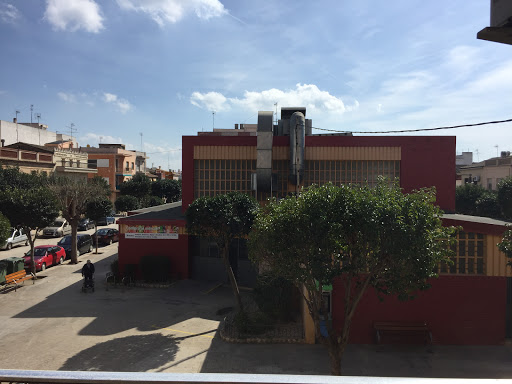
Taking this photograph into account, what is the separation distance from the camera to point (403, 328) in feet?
35.9

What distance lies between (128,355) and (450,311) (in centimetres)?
935

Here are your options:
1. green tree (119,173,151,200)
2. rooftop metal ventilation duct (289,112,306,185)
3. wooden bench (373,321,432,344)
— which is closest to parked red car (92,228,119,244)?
rooftop metal ventilation duct (289,112,306,185)

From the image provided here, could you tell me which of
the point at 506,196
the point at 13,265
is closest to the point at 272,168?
the point at 13,265

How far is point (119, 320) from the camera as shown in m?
12.9

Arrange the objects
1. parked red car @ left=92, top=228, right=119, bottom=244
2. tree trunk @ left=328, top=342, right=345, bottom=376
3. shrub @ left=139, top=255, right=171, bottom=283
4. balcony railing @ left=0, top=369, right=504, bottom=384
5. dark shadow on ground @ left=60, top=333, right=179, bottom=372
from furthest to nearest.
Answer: parked red car @ left=92, top=228, right=119, bottom=244 → shrub @ left=139, top=255, right=171, bottom=283 → dark shadow on ground @ left=60, top=333, right=179, bottom=372 → tree trunk @ left=328, top=342, right=345, bottom=376 → balcony railing @ left=0, top=369, right=504, bottom=384

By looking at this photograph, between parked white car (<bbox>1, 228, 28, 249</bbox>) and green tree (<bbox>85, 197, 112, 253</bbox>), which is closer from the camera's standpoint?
green tree (<bbox>85, 197, 112, 253</bbox>)

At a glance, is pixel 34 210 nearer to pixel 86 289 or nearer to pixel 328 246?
pixel 86 289

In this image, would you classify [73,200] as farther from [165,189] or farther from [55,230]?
[165,189]

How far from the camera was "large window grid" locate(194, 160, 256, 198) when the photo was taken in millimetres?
18562

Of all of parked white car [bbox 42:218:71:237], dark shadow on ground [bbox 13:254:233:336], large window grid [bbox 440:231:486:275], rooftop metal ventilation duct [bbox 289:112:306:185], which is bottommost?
dark shadow on ground [bbox 13:254:233:336]

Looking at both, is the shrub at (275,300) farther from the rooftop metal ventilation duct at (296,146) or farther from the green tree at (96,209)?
the green tree at (96,209)

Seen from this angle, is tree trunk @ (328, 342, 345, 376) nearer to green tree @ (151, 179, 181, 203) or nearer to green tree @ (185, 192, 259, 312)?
green tree @ (185, 192, 259, 312)

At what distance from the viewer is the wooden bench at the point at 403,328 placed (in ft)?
35.6

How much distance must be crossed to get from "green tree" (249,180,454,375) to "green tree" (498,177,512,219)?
29.4m
